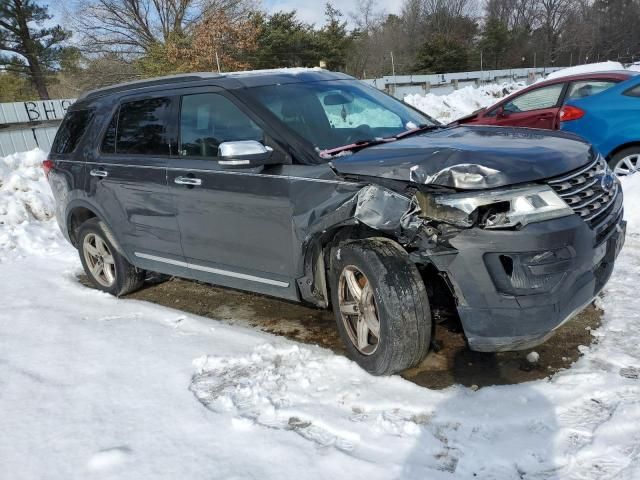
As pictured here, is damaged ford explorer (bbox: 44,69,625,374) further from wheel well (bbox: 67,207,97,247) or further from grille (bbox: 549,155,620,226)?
wheel well (bbox: 67,207,97,247)

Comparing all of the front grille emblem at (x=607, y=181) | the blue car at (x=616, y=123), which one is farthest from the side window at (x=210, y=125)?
the blue car at (x=616, y=123)

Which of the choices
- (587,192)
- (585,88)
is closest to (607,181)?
(587,192)

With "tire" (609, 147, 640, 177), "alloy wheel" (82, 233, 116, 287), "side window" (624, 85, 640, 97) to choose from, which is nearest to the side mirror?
"alloy wheel" (82, 233, 116, 287)

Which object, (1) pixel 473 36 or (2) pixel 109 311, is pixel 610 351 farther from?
(1) pixel 473 36

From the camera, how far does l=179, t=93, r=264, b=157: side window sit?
3705mm

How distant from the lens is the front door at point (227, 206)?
3.55m

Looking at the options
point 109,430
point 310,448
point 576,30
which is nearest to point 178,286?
point 109,430

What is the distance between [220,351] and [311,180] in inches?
54.7

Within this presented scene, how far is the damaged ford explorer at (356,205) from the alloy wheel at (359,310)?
10 millimetres

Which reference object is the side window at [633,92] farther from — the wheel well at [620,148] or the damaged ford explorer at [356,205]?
the damaged ford explorer at [356,205]

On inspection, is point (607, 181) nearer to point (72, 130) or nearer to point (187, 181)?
point (187, 181)

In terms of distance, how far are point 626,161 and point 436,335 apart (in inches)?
165

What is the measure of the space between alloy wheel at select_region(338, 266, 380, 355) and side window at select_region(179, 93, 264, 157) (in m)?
1.09

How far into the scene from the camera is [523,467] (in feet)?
7.94
